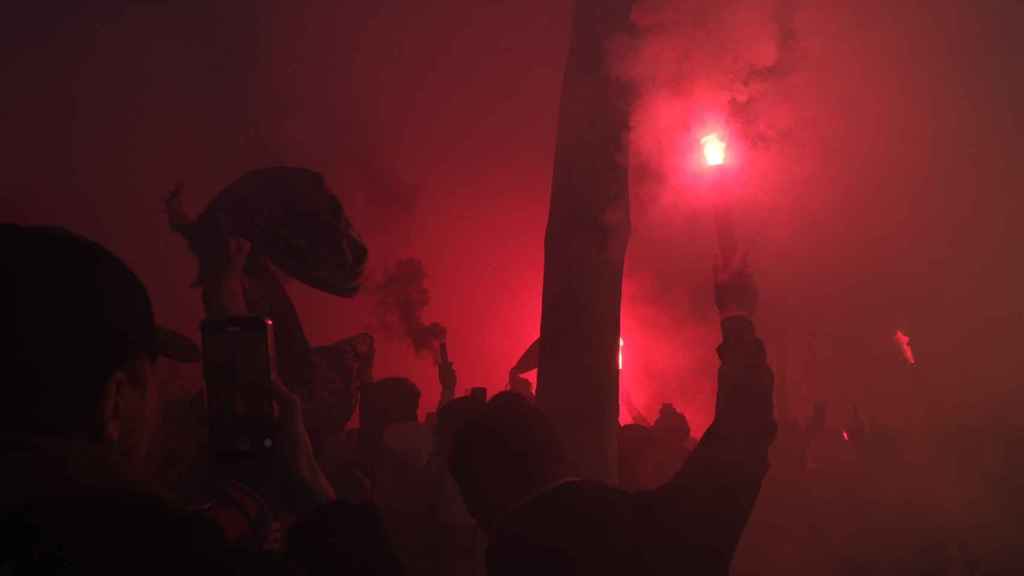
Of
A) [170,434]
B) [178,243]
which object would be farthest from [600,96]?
[178,243]

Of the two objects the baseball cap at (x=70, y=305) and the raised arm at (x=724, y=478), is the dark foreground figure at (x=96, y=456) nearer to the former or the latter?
the baseball cap at (x=70, y=305)

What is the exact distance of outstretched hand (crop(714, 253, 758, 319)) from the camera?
6.82 feet

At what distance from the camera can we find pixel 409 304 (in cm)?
818

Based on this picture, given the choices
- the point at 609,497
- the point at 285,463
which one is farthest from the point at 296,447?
the point at 609,497

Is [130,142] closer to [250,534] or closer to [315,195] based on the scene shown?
[315,195]

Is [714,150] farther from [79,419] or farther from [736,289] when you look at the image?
[79,419]

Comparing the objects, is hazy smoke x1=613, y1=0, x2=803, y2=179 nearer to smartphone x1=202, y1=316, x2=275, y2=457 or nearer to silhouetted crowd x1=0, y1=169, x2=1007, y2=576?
silhouetted crowd x1=0, y1=169, x2=1007, y2=576

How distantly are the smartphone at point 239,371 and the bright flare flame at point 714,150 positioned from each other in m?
1.67

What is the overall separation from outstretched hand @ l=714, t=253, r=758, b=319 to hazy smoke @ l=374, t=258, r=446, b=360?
537cm

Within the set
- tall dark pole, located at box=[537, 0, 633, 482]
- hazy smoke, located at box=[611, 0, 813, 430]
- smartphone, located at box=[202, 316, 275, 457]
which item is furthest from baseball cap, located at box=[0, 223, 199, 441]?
tall dark pole, located at box=[537, 0, 633, 482]

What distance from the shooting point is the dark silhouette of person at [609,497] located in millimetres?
1494

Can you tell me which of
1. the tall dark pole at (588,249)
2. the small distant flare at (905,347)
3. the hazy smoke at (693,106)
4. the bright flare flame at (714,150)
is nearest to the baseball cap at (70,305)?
the bright flare flame at (714,150)

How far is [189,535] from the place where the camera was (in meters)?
0.83

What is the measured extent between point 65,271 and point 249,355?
364 mm
